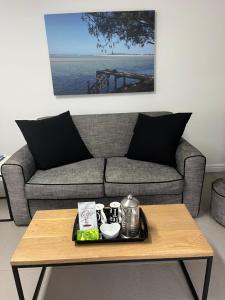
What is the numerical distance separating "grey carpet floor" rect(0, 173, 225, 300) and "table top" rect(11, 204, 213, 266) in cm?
40

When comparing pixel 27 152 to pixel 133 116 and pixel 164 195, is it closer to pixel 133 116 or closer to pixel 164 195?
pixel 133 116

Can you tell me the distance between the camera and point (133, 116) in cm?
256

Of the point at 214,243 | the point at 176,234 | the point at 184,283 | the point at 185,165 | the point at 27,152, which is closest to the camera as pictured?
the point at 176,234

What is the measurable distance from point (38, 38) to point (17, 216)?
180cm

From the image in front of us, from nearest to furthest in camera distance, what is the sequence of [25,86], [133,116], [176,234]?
1. [176,234]
2. [133,116]
3. [25,86]

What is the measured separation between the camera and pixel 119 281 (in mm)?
1602

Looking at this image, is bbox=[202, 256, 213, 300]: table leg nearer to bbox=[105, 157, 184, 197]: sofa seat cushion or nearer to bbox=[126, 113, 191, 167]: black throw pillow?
bbox=[105, 157, 184, 197]: sofa seat cushion

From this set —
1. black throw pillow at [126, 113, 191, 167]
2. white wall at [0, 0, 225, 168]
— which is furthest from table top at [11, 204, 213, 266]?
white wall at [0, 0, 225, 168]

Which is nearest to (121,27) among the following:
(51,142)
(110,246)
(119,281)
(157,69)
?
(157,69)

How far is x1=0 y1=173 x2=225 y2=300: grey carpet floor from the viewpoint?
4.93 feet

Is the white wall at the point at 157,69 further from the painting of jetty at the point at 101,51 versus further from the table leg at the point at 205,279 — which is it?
the table leg at the point at 205,279

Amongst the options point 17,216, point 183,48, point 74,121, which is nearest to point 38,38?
Answer: point 74,121

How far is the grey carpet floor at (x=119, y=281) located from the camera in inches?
59.2

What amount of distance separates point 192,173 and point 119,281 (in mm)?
990
